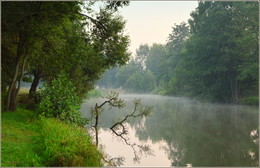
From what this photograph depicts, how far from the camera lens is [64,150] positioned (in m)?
8.74

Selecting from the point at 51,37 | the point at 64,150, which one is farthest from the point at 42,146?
the point at 51,37

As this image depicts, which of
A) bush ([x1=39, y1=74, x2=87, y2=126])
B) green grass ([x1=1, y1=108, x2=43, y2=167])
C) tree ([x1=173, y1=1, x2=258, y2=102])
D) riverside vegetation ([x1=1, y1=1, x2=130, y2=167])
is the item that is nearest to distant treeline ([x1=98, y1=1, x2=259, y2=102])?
tree ([x1=173, y1=1, x2=258, y2=102])

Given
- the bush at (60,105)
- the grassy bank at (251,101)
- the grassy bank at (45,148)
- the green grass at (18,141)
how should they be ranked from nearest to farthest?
the green grass at (18,141) → the grassy bank at (45,148) → the bush at (60,105) → the grassy bank at (251,101)

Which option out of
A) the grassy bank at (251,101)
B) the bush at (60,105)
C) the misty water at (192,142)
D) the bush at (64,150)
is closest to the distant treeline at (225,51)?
the grassy bank at (251,101)

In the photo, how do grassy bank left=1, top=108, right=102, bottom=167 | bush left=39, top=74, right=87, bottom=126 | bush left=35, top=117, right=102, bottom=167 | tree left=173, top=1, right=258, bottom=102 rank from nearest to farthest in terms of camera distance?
1. grassy bank left=1, top=108, right=102, bottom=167
2. bush left=35, top=117, right=102, bottom=167
3. bush left=39, top=74, right=87, bottom=126
4. tree left=173, top=1, right=258, bottom=102

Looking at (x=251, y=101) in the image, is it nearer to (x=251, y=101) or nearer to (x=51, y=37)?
(x=251, y=101)

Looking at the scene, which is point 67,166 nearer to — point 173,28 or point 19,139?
A: point 19,139

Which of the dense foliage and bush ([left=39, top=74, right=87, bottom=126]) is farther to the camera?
bush ([left=39, top=74, right=87, bottom=126])

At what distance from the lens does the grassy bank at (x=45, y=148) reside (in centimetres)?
809

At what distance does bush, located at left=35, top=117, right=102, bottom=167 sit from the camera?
8.50 m

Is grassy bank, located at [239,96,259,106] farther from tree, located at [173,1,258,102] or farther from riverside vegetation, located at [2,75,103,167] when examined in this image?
riverside vegetation, located at [2,75,103,167]

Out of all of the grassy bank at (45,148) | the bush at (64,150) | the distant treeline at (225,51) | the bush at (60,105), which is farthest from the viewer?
the distant treeline at (225,51)

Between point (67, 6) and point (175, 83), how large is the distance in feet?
207

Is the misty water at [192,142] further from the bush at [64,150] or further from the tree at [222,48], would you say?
the tree at [222,48]
